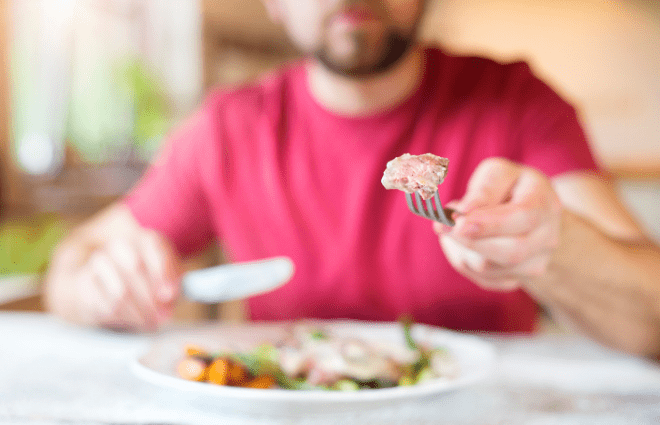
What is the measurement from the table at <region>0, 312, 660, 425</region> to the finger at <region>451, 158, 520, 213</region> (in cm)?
18

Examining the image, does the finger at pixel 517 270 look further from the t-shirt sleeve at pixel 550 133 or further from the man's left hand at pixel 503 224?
the t-shirt sleeve at pixel 550 133

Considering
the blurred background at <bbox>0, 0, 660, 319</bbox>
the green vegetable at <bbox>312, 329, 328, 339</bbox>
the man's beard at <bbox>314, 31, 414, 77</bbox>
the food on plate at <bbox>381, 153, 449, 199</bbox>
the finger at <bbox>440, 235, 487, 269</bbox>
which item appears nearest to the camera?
the food on plate at <bbox>381, 153, 449, 199</bbox>

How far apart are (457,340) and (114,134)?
6.22ft

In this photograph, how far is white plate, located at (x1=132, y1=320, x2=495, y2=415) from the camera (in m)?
0.35

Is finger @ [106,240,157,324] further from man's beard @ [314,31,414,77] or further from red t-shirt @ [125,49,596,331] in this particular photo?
man's beard @ [314,31,414,77]

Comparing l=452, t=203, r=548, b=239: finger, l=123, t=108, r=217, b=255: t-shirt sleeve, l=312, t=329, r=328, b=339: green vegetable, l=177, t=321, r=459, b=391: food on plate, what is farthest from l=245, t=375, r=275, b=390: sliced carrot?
l=123, t=108, r=217, b=255: t-shirt sleeve

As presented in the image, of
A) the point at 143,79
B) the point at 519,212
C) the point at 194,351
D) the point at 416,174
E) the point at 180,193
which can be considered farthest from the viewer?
the point at 143,79

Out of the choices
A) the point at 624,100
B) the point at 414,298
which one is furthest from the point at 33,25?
the point at 624,100

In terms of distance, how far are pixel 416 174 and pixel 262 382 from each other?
0.26m

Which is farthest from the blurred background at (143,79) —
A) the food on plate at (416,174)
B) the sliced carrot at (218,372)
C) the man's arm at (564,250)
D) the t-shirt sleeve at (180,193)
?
the food on plate at (416,174)

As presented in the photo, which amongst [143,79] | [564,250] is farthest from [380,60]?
[143,79]

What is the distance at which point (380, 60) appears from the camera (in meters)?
0.69

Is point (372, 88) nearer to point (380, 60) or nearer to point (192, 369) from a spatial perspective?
point (380, 60)

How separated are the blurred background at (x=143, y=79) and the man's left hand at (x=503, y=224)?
1.26m
